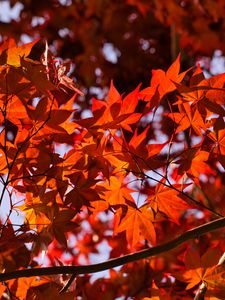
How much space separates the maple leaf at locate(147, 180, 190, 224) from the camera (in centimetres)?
114

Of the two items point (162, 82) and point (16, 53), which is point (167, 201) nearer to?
point (162, 82)

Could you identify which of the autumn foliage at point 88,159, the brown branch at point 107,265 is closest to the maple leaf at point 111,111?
the autumn foliage at point 88,159

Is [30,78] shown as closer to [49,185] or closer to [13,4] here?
[49,185]

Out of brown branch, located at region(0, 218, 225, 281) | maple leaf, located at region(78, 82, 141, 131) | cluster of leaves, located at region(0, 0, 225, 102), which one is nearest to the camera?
brown branch, located at region(0, 218, 225, 281)

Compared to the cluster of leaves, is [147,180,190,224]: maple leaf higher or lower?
higher

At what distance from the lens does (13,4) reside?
3.64m

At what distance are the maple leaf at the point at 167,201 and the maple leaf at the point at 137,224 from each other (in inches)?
0.8

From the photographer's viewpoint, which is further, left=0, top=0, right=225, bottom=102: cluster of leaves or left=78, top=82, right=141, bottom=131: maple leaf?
left=0, top=0, right=225, bottom=102: cluster of leaves

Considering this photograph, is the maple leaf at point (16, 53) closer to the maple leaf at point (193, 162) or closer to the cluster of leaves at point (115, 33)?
the maple leaf at point (193, 162)

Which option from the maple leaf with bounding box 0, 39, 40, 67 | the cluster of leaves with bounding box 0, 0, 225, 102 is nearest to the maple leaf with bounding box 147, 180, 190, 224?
the maple leaf with bounding box 0, 39, 40, 67

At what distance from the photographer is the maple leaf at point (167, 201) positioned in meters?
1.14

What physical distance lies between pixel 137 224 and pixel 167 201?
0.26 ft

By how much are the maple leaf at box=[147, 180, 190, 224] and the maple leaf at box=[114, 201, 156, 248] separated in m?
0.02

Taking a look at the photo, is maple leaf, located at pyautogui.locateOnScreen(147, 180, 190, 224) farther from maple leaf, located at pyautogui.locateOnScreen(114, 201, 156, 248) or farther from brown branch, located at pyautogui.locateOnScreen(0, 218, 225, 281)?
brown branch, located at pyautogui.locateOnScreen(0, 218, 225, 281)
